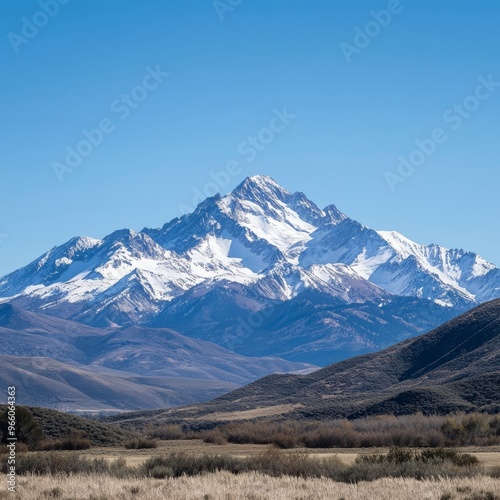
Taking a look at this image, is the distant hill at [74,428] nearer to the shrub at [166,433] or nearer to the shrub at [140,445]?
the shrub at [140,445]

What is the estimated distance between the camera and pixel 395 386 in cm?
14112

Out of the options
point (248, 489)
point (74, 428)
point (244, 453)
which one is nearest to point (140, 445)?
point (74, 428)

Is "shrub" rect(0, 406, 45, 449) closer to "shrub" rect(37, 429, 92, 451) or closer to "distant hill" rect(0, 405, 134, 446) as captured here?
"shrub" rect(37, 429, 92, 451)

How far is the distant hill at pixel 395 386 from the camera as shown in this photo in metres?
106

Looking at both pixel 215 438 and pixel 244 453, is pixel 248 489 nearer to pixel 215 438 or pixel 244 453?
pixel 244 453

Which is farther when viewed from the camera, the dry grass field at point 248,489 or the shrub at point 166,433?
the shrub at point 166,433

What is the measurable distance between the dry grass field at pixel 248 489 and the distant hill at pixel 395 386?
66153 mm

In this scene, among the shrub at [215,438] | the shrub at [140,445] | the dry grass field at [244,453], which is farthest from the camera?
the shrub at [215,438]

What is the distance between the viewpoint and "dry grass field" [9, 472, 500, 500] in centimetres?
2986

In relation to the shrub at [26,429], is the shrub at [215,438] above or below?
below

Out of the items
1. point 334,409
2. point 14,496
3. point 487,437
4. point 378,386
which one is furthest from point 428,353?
point 14,496

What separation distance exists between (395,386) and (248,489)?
112316 millimetres

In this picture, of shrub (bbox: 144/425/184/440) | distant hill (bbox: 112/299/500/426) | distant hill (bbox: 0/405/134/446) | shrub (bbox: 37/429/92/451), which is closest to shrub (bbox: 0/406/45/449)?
shrub (bbox: 37/429/92/451)

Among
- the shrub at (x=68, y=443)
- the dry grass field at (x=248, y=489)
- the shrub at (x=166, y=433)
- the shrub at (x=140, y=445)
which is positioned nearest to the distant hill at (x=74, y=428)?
the shrub at (x=68, y=443)
